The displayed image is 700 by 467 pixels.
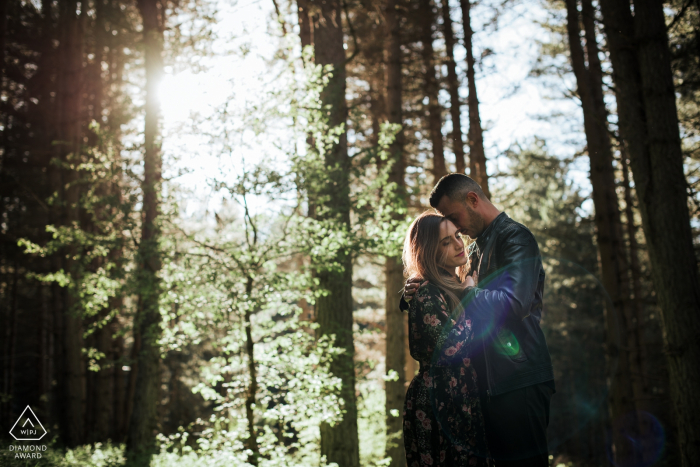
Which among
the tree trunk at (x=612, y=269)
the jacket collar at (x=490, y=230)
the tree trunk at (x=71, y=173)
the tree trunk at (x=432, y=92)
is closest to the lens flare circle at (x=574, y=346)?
the tree trunk at (x=432, y=92)

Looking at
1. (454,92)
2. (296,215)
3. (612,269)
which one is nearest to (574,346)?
(612,269)

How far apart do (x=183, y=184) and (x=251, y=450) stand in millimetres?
3056

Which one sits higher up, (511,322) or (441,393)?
(511,322)

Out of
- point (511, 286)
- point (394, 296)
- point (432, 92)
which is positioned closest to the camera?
point (511, 286)

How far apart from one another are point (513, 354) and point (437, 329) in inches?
18.5

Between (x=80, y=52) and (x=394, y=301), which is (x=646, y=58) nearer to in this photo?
(x=394, y=301)

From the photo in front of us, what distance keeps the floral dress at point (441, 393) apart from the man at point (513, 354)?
8 centimetres

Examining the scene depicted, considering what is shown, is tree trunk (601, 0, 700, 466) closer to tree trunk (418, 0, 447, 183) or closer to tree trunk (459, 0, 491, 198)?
tree trunk (459, 0, 491, 198)

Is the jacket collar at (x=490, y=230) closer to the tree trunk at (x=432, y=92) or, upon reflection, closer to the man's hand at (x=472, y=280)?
the man's hand at (x=472, y=280)

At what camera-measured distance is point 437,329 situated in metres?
2.71

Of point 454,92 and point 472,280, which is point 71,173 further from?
point 472,280

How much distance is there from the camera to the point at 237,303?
4.66 m

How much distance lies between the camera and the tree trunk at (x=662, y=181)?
4.21 meters

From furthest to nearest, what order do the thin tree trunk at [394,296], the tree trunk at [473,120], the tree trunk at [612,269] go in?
the tree trunk at [473,120]
the tree trunk at [612,269]
the thin tree trunk at [394,296]
